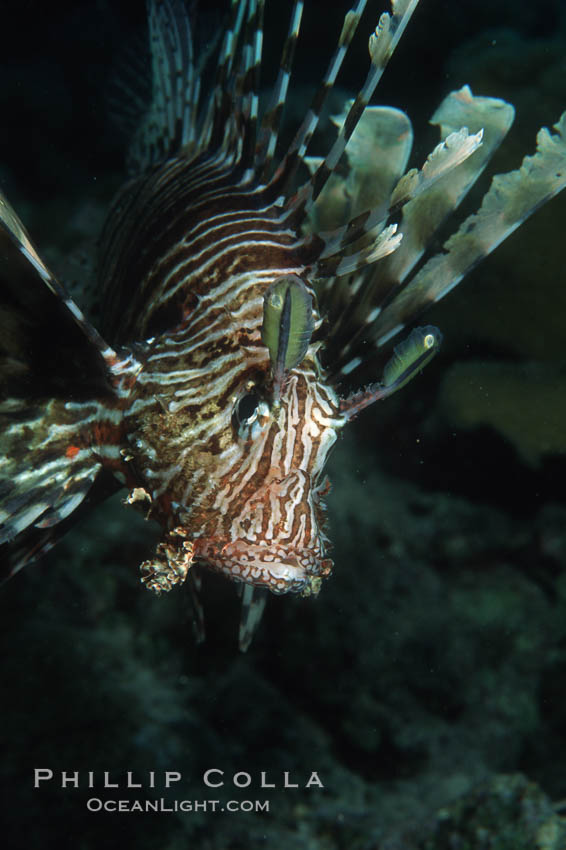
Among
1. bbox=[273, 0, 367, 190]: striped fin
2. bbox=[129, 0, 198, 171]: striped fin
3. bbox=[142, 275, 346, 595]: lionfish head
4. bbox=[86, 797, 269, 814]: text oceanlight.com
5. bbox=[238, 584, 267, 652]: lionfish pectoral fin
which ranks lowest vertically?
bbox=[86, 797, 269, 814]: text oceanlight.com

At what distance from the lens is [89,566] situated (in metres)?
4.95

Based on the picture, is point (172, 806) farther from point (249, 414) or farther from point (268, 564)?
point (249, 414)

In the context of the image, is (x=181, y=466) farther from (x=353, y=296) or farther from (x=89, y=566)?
(x=89, y=566)

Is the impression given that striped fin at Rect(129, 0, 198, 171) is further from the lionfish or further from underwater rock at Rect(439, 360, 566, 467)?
underwater rock at Rect(439, 360, 566, 467)

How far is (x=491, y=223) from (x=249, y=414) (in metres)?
1.48

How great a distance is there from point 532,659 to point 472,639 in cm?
47

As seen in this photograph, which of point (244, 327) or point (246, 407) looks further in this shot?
point (244, 327)

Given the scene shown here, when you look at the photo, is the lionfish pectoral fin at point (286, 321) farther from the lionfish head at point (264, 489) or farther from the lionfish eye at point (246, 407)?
the lionfish eye at point (246, 407)

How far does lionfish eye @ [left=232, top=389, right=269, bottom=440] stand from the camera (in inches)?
92.9

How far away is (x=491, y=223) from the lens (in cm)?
289

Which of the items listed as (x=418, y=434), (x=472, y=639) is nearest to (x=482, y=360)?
(x=418, y=434)

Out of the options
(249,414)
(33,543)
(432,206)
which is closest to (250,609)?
(33,543)

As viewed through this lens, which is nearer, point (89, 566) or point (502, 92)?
point (89, 566)

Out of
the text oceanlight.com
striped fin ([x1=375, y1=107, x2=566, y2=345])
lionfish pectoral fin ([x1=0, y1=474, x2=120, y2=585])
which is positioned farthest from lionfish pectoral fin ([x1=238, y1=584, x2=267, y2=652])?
striped fin ([x1=375, y1=107, x2=566, y2=345])
